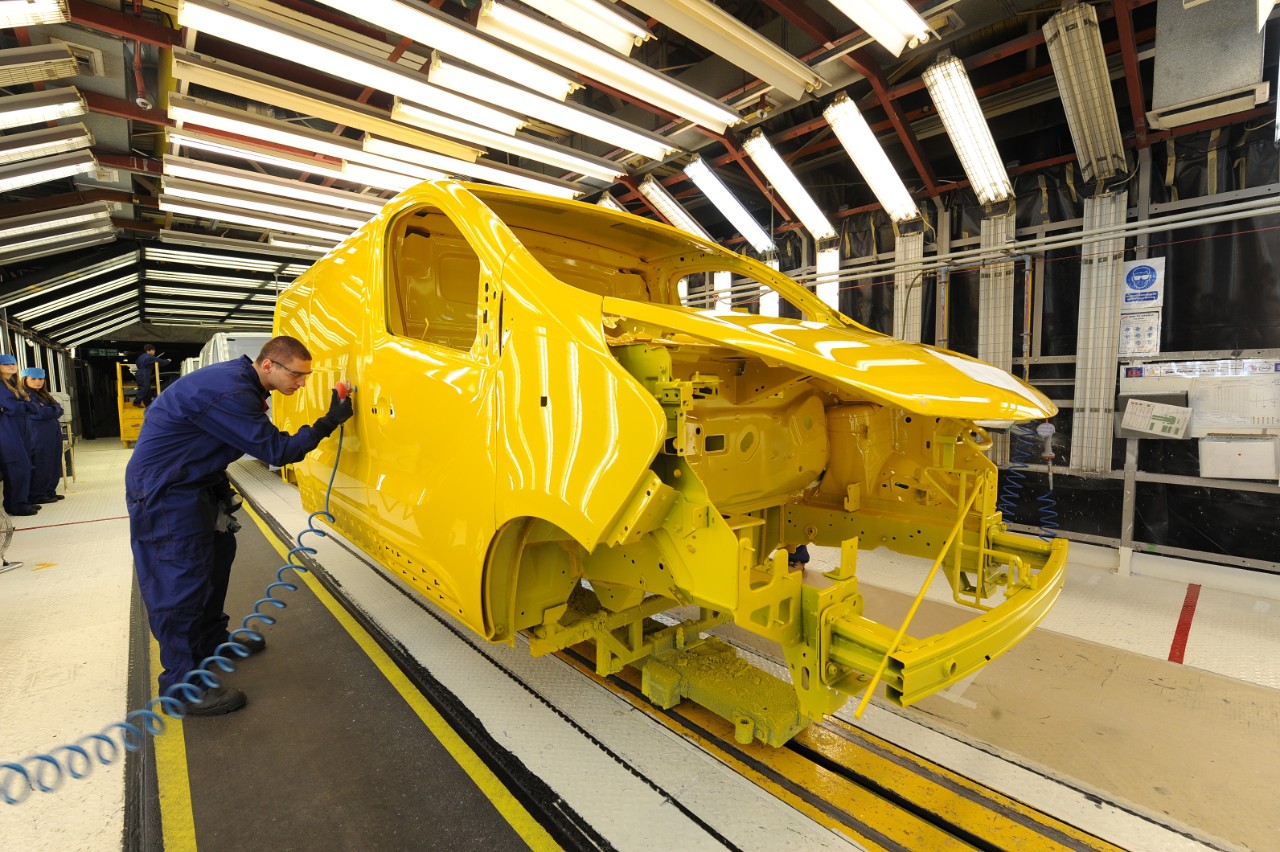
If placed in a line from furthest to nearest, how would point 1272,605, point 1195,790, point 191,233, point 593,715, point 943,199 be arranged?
1. point 191,233
2. point 943,199
3. point 1272,605
4. point 593,715
5. point 1195,790

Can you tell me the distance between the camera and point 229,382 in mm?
2715

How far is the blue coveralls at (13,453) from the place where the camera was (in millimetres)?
5809

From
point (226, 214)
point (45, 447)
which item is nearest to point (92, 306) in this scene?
point (45, 447)

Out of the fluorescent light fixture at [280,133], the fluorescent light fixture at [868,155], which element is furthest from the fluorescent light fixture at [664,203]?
the fluorescent light fixture at [280,133]

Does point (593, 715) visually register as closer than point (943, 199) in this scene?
Yes

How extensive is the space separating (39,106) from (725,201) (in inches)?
212

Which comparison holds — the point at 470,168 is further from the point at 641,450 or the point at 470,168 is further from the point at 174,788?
the point at 174,788

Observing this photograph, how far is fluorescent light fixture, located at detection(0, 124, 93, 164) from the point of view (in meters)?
4.46

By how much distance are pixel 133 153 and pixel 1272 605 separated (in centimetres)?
1031

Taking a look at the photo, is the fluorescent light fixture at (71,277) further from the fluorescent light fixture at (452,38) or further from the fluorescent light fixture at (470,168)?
the fluorescent light fixture at (452,38)

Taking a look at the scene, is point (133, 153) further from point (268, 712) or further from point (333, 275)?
point (268, 712)

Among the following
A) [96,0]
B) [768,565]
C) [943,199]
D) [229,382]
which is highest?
[96,0]

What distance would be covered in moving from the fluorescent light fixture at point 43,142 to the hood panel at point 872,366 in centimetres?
568

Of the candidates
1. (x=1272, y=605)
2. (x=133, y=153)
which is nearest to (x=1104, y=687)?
(x=1272, y=605)
